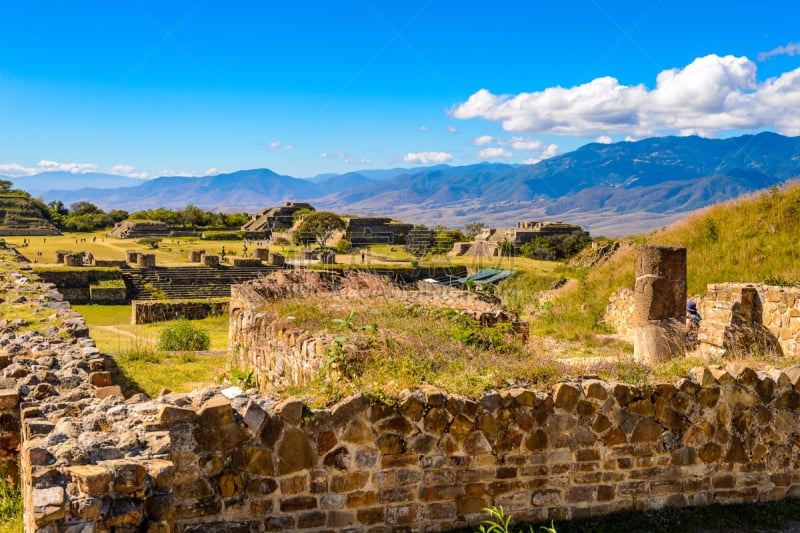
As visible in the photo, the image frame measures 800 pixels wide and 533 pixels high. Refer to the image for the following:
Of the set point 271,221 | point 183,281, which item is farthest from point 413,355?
point 271,221

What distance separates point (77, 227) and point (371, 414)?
82730mm

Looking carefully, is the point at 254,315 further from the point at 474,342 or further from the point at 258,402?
the point at 258,402

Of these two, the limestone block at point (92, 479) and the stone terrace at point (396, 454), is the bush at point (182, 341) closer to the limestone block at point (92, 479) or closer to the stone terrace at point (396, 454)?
the stone terrace at point (396, 454)

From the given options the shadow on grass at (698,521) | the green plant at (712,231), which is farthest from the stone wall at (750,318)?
the shadow on grass at (698,521)

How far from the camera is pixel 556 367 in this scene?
520 centimetres

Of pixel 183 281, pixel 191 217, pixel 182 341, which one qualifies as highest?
pixel 191 217

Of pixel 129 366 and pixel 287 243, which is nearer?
pixel 129 366

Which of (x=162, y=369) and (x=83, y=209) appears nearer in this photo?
(x=162, y=369)

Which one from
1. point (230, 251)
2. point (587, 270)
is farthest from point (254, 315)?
point (230, 251)

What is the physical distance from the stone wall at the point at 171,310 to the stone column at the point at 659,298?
15118 mm

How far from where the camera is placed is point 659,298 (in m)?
10.1

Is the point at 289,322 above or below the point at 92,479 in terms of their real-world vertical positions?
above

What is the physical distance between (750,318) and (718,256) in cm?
328

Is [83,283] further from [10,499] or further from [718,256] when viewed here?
[10,499]
